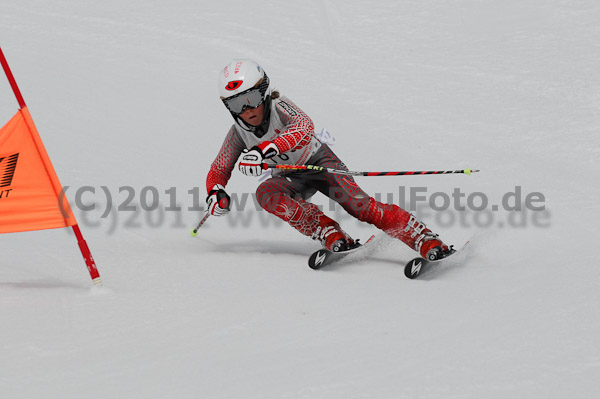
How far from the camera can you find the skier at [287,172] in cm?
414

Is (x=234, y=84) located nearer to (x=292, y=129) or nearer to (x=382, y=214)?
(x=292, y=129)

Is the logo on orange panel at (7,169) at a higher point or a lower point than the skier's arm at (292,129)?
lower

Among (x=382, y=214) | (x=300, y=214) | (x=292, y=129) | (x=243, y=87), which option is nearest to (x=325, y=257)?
(x=300, y=214)

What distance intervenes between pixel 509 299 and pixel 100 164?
12.8 ft

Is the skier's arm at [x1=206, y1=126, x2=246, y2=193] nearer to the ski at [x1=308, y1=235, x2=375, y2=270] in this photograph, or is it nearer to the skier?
the skier

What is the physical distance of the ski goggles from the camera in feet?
13.6

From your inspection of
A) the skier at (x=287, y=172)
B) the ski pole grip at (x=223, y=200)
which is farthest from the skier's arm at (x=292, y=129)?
the ski pole grip at (x=223, y=200)

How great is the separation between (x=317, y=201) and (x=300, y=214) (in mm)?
1629

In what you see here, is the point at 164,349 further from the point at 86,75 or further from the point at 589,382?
the point at 86,75

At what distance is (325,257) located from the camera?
13.7 ft

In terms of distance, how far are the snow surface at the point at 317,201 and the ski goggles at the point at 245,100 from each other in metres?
0.90

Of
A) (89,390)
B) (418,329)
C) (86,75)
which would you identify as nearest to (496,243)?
(418,329)

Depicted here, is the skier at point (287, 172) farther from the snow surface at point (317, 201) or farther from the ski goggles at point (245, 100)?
→ the snow surface at point (317, 201)

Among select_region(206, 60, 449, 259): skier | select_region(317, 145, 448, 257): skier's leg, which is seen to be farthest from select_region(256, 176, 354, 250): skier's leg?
select_region(317, 145, 448, 257): skier's leg
